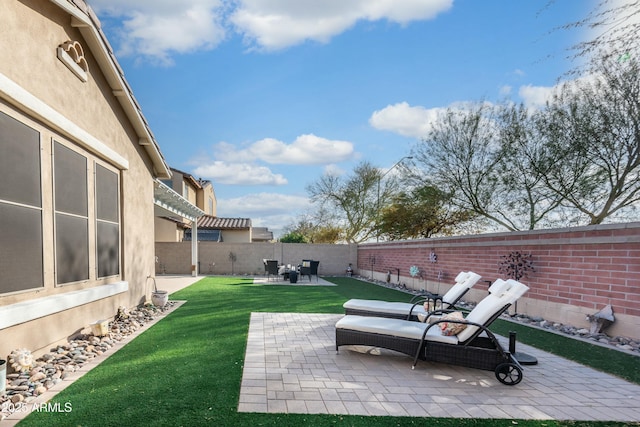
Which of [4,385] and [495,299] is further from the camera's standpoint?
[495,299]

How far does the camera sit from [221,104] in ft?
40.3

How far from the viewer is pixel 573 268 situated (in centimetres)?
699

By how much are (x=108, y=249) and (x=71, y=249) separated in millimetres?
1449

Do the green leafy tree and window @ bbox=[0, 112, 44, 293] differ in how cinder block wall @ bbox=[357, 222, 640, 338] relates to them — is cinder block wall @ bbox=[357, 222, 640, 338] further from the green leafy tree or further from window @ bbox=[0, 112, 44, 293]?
window @ bbox=[0, 112, 44, 293]

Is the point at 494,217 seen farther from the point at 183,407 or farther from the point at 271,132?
the point at 183,407

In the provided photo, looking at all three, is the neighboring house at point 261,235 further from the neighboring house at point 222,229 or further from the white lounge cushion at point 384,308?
the white lounge cushion at point 384,308

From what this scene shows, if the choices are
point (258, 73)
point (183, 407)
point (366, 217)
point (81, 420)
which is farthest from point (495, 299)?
point (366, 217)

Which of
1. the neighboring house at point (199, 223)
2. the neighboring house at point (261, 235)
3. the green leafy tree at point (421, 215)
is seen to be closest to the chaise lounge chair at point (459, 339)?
the green leafy tree at point (421, 215)

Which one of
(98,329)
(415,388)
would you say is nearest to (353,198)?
(98,329)

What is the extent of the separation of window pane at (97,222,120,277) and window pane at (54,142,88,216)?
805 mm

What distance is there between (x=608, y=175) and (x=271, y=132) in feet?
48.6

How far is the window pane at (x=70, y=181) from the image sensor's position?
16.6ft

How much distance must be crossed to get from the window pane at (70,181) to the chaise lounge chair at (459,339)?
14.5 feet

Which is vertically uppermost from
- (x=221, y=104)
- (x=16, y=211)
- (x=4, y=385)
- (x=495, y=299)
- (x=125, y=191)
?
(x=221, y=104)
